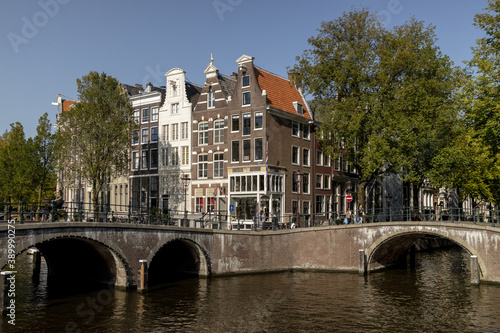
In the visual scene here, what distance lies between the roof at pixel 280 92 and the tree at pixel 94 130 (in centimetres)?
1256

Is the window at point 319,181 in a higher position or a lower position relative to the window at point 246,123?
lower

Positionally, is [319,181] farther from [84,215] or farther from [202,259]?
[84,215]

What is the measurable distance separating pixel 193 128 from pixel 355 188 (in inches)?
769

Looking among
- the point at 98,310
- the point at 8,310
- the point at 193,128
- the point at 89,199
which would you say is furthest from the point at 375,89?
the point at 89,199

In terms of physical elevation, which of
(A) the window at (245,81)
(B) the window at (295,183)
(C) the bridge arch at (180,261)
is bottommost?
(C) the bridge arch at (180,261)

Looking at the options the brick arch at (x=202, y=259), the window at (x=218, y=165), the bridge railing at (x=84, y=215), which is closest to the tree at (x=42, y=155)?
the bridge railing at (x=84, y=215)

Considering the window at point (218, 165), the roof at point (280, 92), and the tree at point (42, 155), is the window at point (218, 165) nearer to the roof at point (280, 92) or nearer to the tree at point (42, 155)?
the roof at point (280, 92)

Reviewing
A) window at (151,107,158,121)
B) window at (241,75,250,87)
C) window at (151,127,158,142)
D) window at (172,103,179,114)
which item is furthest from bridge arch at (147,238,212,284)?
window at (151,107,158,121)

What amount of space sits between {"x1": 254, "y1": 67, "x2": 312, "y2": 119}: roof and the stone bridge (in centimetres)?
1343

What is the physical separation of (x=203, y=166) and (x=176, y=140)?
4.54 metres

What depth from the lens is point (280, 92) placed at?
4662 centimetres

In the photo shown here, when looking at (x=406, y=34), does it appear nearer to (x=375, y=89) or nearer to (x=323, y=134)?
(x=375, y=89)

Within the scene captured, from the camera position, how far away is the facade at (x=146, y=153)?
51469 mm

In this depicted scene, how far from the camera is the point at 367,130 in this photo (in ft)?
136
